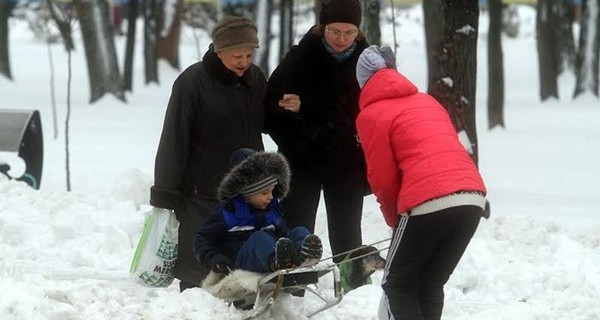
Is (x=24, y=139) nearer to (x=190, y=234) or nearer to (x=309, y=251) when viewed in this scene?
(x=190, y=234)

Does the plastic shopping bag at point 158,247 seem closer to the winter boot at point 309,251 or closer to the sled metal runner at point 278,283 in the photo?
the sled metal runner at point 278,283

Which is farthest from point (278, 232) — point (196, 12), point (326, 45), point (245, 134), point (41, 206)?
point (196, 12)

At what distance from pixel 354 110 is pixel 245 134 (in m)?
0.62

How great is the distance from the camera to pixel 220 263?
635 cm

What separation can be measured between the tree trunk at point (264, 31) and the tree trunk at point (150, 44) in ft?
10.1

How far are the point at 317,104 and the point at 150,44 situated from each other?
2737 centimetres

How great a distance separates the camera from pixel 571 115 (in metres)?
26.8

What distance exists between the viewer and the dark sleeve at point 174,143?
6766mm

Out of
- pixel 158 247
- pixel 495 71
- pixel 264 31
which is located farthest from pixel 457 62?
pixel 264 31

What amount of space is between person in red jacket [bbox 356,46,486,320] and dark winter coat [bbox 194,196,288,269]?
880 mm

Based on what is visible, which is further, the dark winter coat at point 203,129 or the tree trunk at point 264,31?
the tree trunk at point 264,31

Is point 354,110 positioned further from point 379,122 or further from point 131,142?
point 131,142

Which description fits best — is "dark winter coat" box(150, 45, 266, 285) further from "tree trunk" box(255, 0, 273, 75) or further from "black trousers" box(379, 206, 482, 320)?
"tree trunk" box(255, 0, 273, 75)

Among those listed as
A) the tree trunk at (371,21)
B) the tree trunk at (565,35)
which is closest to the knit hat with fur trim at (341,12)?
the tree trunk at (371,21)
